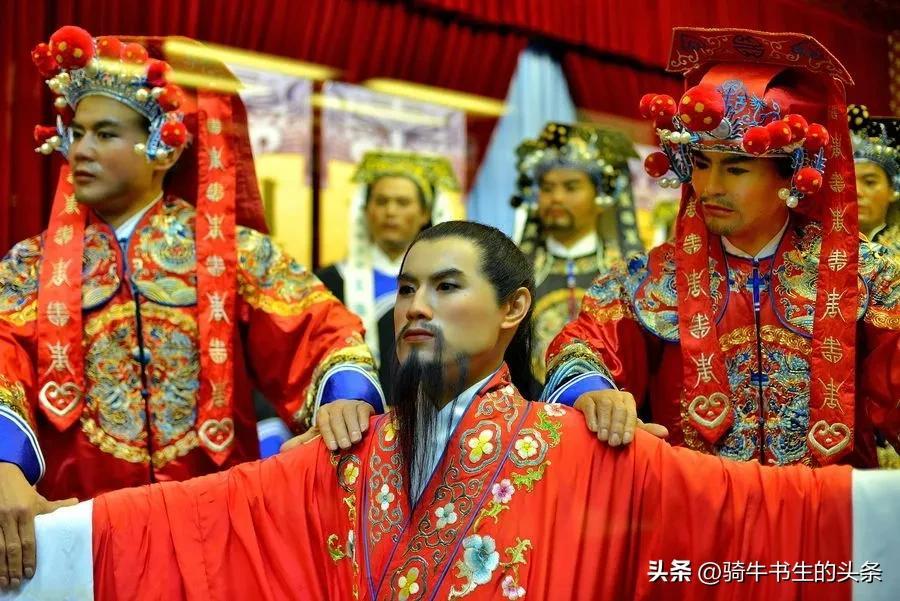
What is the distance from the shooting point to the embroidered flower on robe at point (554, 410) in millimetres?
2594

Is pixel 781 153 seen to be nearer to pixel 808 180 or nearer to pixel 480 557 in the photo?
pixel 808 180

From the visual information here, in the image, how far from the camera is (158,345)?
335 centimetres

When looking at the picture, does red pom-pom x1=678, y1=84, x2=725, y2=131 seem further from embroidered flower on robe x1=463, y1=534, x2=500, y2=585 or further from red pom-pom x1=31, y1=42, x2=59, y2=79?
red pom-pom x1=31, y1=42, x2=59, y2=79

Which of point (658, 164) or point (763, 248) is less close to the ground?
point (658, 164)

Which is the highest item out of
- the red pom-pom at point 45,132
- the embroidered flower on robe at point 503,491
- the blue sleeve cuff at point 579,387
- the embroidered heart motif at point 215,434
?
the red pom-pom at point 45,132

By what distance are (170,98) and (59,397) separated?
2.64 feet

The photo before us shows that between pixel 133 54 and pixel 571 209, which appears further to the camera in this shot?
pixel 571 209

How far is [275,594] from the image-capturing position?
8.45 ft

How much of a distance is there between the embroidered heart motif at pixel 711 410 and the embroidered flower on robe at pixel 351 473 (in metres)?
0.88

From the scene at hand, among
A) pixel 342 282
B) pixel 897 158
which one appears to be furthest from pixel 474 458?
pixel 342 282

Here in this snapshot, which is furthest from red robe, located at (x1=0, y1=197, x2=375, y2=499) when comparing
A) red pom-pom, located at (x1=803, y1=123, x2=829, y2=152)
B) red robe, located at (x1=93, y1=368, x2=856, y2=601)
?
red pom-pom, located at (x1=803, y1=123, x2=829, y2=152)

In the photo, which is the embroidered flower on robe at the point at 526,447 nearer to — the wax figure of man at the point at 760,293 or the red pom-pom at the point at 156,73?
the wax figure of man at the point at 760,293

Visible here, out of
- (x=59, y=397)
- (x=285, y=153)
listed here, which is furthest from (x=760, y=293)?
(x=285, y=153)

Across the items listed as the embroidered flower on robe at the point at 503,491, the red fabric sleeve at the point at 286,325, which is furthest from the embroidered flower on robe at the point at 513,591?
the red fabric sleeve at the point at 286,325
